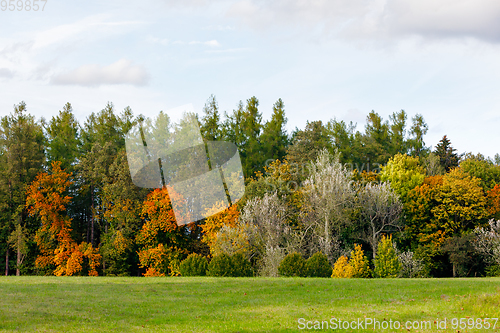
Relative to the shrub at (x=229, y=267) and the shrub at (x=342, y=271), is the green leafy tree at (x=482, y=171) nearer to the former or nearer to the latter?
the shrub at (x=342, y=271)

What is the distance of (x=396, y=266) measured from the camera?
27906mm

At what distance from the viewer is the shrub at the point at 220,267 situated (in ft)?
81.3

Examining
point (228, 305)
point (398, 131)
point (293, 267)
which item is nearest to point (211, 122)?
point (398, 131)

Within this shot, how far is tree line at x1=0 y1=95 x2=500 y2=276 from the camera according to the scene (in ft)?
111

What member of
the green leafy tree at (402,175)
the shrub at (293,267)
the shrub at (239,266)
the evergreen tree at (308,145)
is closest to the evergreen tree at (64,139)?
the evergreen tree at (308,145)

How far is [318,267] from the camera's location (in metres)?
24.8

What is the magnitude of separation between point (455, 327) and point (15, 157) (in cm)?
4015

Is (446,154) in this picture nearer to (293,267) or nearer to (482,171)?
(482,171)

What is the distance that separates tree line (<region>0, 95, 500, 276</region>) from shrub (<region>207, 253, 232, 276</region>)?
4.92 meters

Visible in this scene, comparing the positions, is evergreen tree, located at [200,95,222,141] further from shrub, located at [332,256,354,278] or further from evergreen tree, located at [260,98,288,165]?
shrub, located at [332,256,354,278]

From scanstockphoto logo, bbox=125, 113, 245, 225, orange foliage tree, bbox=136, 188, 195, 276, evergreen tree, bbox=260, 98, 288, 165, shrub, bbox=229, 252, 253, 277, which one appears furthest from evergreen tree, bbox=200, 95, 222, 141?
shrub, bbox=229, 252, 253, 277

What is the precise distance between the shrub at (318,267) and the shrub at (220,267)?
434 cm

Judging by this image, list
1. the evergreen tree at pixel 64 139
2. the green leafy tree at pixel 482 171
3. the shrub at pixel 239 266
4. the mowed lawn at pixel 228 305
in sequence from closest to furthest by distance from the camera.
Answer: the mowed lawn at pixel 228 305 → the shrub at pixel 239 266 → the green leafy tree at pixel 482 171 → the evergreen tree at pixel 64 139

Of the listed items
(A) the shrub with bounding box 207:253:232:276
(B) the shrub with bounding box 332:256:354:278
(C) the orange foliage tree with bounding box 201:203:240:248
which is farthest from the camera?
(C) the orange foliage tree with bounding box 201:203:240:248
